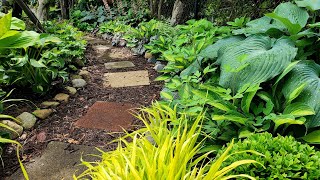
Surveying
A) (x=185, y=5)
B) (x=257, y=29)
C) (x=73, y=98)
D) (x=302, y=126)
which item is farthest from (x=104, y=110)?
(x=185, y=5)

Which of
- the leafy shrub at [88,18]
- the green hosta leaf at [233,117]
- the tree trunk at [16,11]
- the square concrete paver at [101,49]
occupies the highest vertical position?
the tree trunk at [16,11]

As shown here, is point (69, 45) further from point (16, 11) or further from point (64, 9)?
point (64, 9)

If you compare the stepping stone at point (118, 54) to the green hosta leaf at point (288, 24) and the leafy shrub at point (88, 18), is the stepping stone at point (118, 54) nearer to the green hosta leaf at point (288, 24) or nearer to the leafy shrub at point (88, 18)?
the green hosta leaf at point (288, 24)

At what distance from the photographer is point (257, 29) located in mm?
2139

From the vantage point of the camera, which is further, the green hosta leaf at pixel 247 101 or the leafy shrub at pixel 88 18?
the leafy shrub at pixel 88 18

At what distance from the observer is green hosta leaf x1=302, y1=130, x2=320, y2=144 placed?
1.41 m

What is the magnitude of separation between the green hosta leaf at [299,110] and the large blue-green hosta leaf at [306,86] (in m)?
0.04

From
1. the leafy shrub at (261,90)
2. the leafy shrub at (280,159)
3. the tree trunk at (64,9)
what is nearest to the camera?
the leafy shrub at (280,159)

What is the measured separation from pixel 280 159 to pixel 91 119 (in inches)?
67.9

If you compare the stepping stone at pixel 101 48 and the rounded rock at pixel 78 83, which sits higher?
the rounded rock at pixel 78 83

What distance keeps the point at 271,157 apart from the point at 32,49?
8.10ft

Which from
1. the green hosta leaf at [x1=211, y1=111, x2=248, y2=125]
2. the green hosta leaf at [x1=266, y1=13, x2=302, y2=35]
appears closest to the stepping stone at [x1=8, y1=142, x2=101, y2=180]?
the green hosta leaf at [x1=211, y1=111, x2=248, y2=125]

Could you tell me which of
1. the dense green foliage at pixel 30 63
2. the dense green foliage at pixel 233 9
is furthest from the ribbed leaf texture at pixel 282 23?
the dense green foliage at pixel 30 63

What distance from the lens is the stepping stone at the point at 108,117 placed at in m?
2.36
